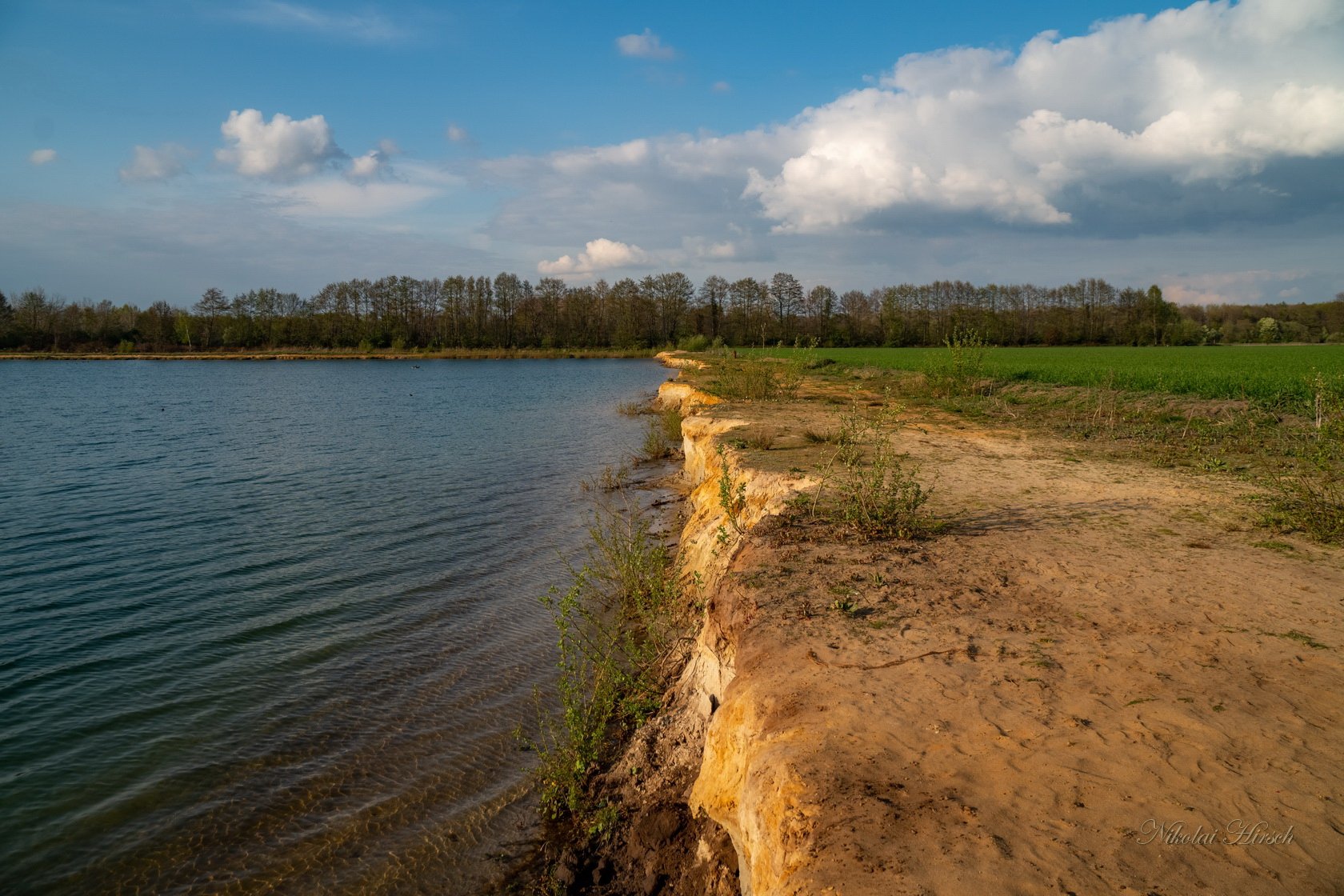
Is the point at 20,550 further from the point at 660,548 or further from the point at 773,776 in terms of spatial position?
the point at 773,776

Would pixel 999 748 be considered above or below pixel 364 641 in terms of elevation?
above

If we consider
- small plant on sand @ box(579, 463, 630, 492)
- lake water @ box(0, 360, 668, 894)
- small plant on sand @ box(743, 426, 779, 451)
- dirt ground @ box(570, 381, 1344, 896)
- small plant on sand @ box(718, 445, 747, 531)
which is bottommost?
lake water @ box(0, 360, 668, 894)

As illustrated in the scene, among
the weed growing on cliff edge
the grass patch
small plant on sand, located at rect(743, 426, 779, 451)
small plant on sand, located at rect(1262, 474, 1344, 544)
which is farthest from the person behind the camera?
small plant on sand, located at rect(743, 426, 779, 451)

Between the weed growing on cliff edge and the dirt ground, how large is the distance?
41 cm

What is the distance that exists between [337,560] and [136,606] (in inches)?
96.0

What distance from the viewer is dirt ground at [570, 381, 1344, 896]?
2811 millimetres

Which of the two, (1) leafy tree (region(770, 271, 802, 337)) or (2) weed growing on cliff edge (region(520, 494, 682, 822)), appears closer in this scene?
(2) weed growing on cliff edge (region(520, 494, 682, 822))

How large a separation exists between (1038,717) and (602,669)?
347 cm

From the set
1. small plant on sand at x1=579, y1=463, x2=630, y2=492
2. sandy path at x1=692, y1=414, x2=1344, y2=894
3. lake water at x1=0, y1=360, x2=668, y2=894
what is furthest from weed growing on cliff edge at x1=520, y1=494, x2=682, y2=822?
small plant on sand at x1=579, y1=463, x2=630, y2=492

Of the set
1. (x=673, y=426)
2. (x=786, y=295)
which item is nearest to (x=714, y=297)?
(x=786, y=295)

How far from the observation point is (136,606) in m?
8.72

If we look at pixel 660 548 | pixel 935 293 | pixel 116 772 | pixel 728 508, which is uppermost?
pixel 935 293

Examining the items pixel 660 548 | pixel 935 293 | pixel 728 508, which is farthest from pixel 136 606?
pixel 935 293

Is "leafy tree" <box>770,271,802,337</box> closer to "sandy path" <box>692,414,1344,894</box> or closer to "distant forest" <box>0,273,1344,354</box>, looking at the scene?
"distant forest" <box>0,273,1344,354</box>
